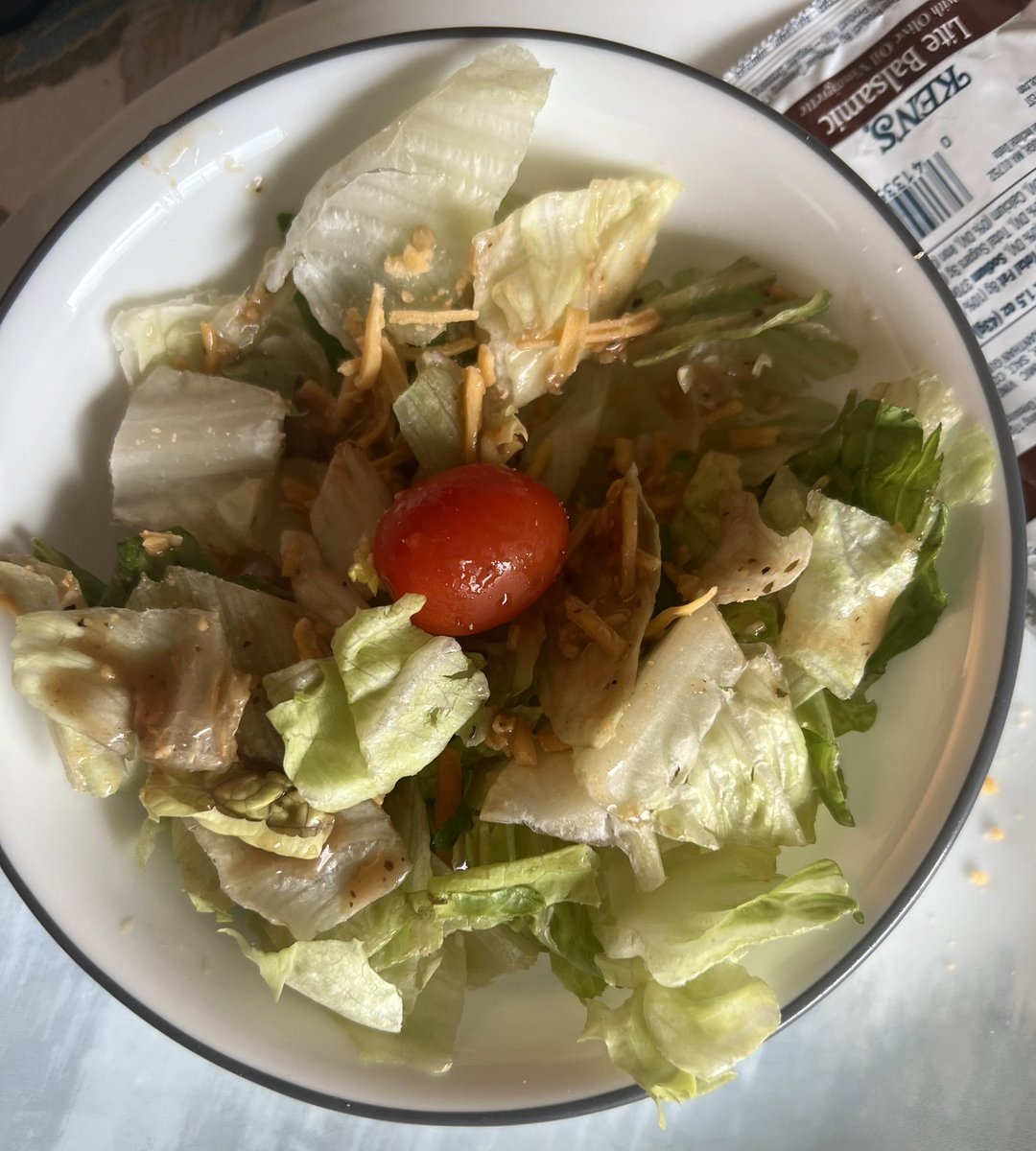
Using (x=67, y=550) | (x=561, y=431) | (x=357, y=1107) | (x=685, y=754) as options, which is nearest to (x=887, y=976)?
(x=685, y=754)

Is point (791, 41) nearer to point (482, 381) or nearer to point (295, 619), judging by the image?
point (482, 381)

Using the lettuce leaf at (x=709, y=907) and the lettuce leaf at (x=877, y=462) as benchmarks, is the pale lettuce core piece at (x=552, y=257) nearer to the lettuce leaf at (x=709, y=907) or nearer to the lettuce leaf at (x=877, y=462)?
the lettuce leaf at (x=877, y=462)

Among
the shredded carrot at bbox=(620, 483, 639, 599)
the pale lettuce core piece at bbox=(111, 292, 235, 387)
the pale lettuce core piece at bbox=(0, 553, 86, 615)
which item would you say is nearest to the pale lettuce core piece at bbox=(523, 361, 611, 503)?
the shredded carrot at bbox=(620, 483, 639, 599)

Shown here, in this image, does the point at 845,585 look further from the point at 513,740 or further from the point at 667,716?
the point at 513,740

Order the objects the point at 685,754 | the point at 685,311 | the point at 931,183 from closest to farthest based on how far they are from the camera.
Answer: the point at 685,754
the point at 685,311
the point at 931,183

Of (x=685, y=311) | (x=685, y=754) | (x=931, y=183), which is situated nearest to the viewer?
(x=685, y=754)

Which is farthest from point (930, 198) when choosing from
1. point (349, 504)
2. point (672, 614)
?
point (349, 504)

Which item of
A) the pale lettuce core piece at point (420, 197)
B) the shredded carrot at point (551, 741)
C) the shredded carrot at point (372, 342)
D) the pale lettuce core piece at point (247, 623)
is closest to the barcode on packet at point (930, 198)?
the pale lettuce core piece at point (420, 197)
